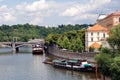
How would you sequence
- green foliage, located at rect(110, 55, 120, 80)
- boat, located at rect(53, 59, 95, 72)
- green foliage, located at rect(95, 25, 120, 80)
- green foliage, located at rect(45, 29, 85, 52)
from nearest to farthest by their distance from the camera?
green foliage, located at rect(110, 55, 120, 80) < green foliage, located at rect(95, 25, 120, 80) < boat, located at rect(53, 59, 95, 72) < green foliage, located at rect(45, 29, 85, 52)

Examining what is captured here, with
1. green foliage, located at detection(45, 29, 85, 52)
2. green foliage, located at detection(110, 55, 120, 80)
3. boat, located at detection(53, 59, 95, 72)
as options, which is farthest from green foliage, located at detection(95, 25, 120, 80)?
green foliage, located at detection(45, 29, 85, 52)

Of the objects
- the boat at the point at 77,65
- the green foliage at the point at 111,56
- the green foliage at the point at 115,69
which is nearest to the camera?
the green foliage at the point at 115,69

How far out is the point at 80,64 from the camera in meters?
69.4

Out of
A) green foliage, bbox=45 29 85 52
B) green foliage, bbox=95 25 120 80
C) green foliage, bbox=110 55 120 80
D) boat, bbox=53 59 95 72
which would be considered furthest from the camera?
green foliage, bbox=45 29 85 52

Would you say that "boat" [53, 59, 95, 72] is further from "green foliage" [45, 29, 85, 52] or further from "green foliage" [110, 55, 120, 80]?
"green foliage" [110, 55, 120, 80]

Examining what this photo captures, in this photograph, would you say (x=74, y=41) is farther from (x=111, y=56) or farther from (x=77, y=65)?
(x=111, y=56)

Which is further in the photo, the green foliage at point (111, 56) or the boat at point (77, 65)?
the boat at point (77, 65)

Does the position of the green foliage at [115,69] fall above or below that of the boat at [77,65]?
above

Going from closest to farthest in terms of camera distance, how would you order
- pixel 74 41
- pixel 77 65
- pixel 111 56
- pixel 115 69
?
pixel 115 69 < pixel 111 56 < pixel 77 65 < pixel 74 41

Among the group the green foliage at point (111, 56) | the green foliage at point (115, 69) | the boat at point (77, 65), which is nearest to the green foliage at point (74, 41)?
the boat at point (77, 65)

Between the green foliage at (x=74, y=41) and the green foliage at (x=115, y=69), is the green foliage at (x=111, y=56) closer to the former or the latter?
the green foliage at (x=115, y=69)

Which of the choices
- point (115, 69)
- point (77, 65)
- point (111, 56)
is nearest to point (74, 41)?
point (77, 65)

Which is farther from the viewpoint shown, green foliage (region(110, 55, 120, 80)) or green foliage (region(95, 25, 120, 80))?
green foliage (region(95, 25, 120, 80))

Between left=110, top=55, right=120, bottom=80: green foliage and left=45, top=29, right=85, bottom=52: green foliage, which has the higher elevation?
left=45, top=29, right=85, bottom=52: green foliage
